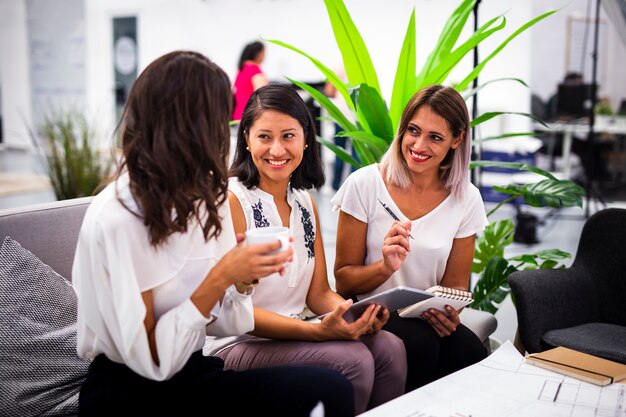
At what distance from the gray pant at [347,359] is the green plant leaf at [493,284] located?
1024mm

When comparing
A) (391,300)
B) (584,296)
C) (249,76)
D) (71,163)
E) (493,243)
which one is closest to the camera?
(391,300)

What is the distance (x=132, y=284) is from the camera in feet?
4.06

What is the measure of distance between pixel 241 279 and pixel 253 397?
29cm

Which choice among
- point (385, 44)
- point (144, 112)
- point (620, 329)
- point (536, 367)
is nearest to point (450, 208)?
point (536, 367)

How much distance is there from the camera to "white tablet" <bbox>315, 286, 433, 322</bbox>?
1687mm

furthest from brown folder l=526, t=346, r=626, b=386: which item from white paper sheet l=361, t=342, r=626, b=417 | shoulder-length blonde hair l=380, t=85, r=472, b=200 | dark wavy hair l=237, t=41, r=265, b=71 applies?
dark wavy hair l=237, t=41, r=265, b=71

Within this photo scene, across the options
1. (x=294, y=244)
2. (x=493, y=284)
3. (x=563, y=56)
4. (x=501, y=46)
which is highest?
(x=563, y=56)

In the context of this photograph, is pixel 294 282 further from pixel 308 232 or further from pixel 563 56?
pixel 563 56

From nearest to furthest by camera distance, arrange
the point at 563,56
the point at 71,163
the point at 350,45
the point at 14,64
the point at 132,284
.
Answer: the point at 132,284 → the point at 350,45 → the point at 71,163 → the point at 563,56 → the point at 14,64

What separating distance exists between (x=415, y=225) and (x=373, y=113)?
1.91 feet

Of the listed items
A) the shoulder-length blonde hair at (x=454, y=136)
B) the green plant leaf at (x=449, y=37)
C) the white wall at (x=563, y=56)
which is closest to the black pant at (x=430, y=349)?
the shoulder-length blonde hair at (x=454, y=136)

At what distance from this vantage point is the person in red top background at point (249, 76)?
5973 mm

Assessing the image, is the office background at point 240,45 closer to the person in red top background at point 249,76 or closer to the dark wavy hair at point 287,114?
the person in red top background at point 249,76

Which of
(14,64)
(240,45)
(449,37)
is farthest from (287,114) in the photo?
(14,64)
